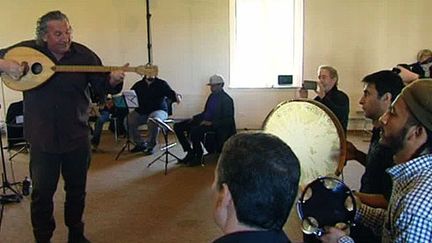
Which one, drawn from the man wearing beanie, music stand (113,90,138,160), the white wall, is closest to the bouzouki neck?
the man wearing beanie

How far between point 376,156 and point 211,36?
209 inches

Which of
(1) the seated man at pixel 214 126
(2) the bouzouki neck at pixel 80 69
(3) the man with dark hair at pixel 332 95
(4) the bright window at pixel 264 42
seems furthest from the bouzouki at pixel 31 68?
(4) the bright window at pixel 264 42

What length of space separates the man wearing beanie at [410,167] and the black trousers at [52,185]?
1.83m

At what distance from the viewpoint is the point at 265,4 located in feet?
23.9

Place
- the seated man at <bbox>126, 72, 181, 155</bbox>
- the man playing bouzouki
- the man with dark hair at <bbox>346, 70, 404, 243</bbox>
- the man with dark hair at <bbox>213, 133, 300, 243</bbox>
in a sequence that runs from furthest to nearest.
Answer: the seated man at <bbox>126, 72, 181, 155</bbox>
the man playing bouzouki
the man with dark hair at <bbox>346, 70, 404, 243</bbox>
the man with dark hair at <bbox>213, 133, 300, 243</bbox>

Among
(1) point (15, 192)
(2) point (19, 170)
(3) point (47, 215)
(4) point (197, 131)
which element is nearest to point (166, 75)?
(4) point (197, 131)

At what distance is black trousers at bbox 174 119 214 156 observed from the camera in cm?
546

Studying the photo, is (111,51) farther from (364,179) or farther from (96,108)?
(364,179)

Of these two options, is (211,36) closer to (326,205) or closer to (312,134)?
(312,134)

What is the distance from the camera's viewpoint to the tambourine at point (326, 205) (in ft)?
5.15

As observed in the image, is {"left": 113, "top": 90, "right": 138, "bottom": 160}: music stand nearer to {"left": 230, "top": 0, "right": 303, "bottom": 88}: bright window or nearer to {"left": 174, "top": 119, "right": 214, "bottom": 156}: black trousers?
{"left": 174, "top": 119, "right": 214, "bottom": 156}: black trousers

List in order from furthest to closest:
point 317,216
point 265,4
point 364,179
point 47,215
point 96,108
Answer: point 265,4
point 96,108
point 47,215
point 364,179
point 317,216

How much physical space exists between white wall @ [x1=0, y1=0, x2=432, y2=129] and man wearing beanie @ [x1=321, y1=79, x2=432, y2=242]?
5711 millimetres

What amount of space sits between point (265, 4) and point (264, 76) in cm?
116
